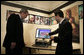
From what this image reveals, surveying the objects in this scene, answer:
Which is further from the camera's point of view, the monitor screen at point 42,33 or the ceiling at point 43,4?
the ceiling at point 43,4

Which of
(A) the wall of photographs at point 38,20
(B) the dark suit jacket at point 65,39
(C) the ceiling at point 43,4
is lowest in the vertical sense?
(B) the dark suit jacket at point 65,39

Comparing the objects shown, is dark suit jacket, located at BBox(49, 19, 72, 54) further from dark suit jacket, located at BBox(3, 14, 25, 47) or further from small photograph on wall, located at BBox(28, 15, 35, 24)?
small photograph on wall, located at BBox(28, 15, 35, 24)

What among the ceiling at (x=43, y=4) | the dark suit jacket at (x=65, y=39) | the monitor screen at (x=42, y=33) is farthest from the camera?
the ceiling at (x=43, y=4)

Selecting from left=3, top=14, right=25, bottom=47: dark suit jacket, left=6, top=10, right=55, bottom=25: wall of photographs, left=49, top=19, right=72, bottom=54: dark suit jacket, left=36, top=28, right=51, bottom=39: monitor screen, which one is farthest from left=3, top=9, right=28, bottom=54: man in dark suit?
left=6, top=10, right=55, bottom=25: wall of photographs

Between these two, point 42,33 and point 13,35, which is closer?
point 13,35

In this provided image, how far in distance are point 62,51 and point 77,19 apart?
872 mm

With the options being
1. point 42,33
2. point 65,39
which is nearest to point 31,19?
point 42,33

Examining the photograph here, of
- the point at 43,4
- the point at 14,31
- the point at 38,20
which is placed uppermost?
the point at 43,4

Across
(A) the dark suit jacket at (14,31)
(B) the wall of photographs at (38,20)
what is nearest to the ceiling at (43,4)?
(B) the wall of photographs at (38,20)

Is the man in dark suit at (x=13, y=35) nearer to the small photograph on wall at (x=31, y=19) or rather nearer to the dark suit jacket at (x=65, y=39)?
the dark suit jacket at (x=65, y=39)

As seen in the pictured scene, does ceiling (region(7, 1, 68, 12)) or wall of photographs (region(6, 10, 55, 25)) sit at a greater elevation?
ceiling (region(7, 1, 68, 12))

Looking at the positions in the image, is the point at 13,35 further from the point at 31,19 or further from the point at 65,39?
the point at 31,19

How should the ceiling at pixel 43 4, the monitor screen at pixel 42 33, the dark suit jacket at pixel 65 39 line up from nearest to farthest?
1. the dark suit jacket at pixel 65 39
2. the monitor screen at pixel 42 33
3. the ceiling at pixel 43 4

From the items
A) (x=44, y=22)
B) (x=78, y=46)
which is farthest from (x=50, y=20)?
(x=78, y=46)
